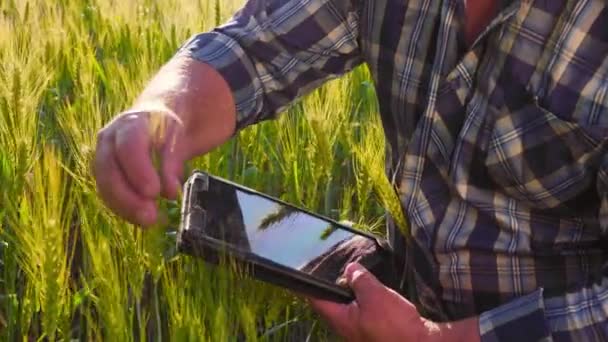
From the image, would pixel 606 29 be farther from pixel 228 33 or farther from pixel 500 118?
pixel 228 33

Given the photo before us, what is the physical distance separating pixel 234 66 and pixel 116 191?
1.02 ft

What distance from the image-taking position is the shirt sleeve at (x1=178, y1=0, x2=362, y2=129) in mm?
1333

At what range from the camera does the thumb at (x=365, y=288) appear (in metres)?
1.10

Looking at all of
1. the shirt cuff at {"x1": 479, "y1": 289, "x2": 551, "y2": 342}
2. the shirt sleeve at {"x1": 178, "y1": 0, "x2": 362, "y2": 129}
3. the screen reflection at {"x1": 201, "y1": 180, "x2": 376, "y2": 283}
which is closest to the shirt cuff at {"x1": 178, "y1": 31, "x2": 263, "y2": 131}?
the shirt sleeve at {"x1": 178, "y1": 0, "x2": 362, "y2": 129}

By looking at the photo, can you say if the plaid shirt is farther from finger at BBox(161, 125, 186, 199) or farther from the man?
Answer: finger at BBox(161, 125, 186, 199)

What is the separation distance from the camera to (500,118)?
3.75 feet

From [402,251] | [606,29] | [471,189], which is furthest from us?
[402,251]

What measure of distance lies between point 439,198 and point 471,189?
4 centimetres

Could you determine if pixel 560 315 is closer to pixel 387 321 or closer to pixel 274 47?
pixel 387 321

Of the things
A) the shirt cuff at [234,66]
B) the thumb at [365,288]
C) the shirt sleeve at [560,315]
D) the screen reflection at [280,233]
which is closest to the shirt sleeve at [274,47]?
the shirt cuff at [234,66]

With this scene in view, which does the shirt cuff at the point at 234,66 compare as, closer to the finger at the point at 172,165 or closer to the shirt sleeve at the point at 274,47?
the shirt sleeve at the point at 274,47

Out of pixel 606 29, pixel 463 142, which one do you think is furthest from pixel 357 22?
pixel 606 29

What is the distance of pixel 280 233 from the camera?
3.90 feet

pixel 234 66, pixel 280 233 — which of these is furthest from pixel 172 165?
pixel 234 66
